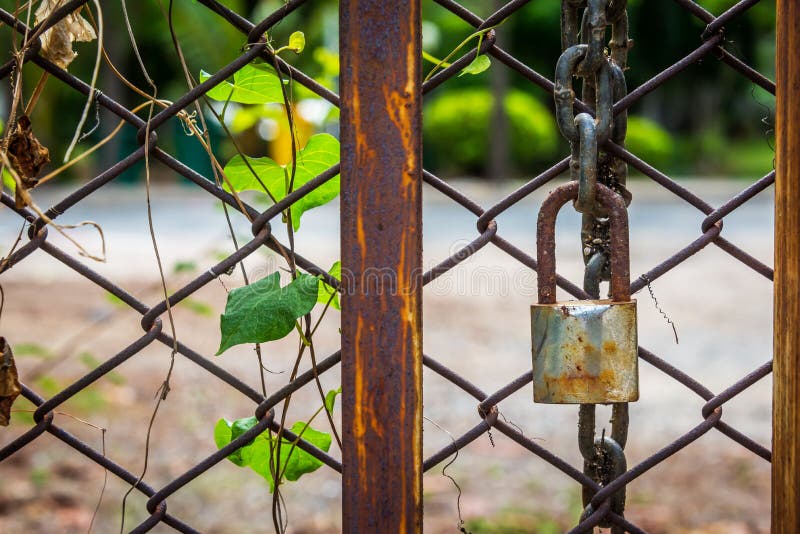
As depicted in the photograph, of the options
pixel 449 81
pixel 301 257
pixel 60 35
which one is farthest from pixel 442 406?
pixel 449 81

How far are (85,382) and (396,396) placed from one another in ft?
1.39

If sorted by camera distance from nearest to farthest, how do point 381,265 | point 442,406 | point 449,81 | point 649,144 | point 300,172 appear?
point 381,265 < point 300,172 < point 442,406 < point 649,144 < point 449,81

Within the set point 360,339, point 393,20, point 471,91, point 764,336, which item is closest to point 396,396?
point 360,339

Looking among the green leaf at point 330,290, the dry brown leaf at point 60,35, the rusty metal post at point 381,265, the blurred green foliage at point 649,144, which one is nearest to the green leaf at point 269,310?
the green leaf at point 330,290

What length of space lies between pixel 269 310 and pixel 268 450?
0.80ft

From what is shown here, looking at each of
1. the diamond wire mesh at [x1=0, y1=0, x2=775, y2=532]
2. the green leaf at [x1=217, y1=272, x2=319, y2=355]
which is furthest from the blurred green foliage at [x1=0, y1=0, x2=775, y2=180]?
the green leaf at [x1=217, y1=272, x2=319, y2=355]

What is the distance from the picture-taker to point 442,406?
3.18 metres

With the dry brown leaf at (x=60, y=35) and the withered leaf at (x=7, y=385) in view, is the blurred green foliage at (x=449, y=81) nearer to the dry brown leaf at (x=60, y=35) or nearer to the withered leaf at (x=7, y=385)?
the dry brown leaf at (x=60, y=35)

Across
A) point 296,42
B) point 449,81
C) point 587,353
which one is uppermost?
point 449,81

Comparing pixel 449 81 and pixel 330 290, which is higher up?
pixel 449 81

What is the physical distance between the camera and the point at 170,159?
92 centimetres

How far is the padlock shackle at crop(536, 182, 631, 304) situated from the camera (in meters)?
0.75

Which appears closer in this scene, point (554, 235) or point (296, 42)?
point (554, 235)

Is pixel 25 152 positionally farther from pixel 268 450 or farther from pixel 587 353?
pixel 587 353
